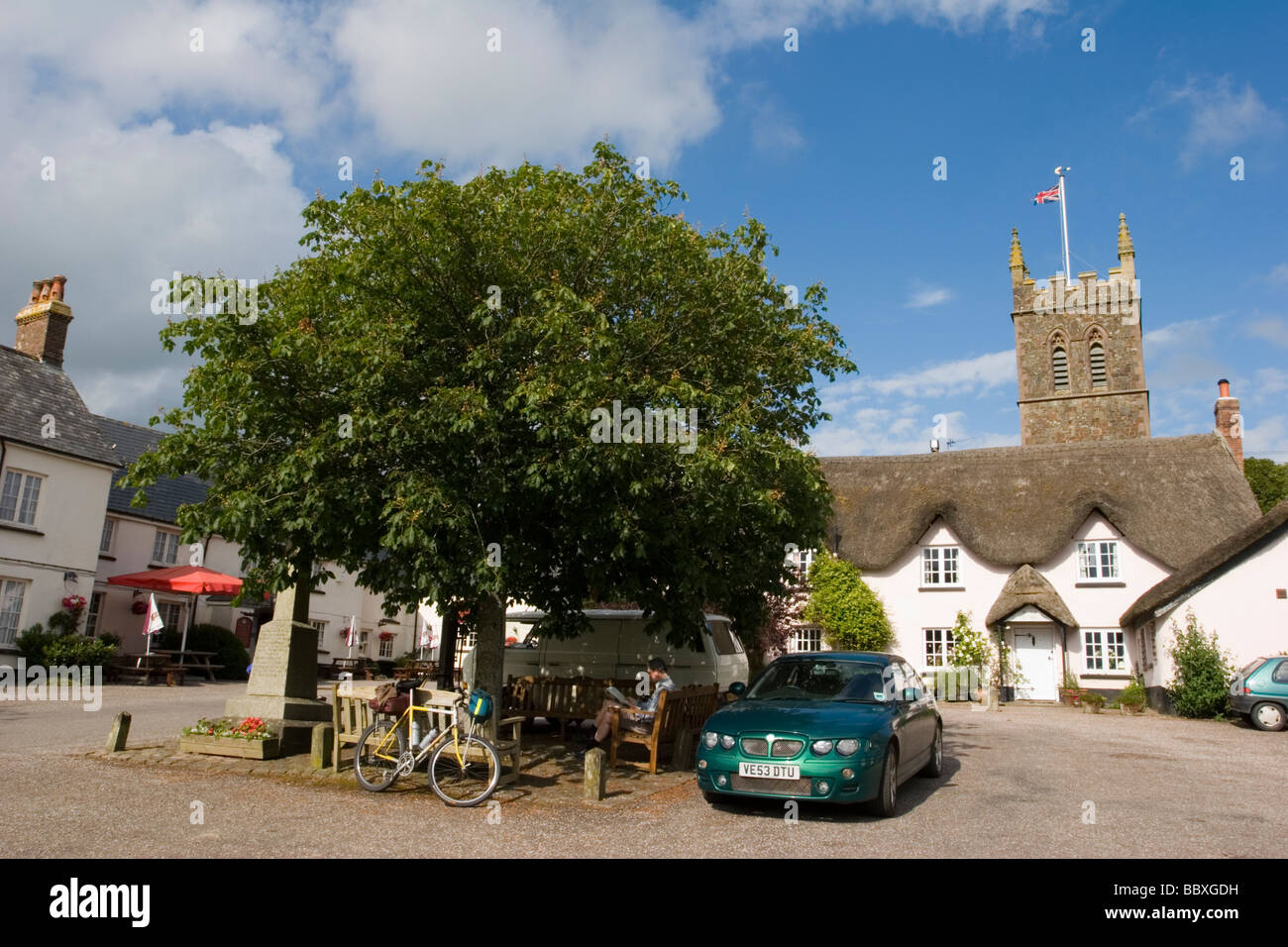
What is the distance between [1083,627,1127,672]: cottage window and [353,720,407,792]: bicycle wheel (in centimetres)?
2371

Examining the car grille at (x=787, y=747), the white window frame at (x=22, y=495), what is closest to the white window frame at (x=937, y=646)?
the car grille at (x=787, y=747)

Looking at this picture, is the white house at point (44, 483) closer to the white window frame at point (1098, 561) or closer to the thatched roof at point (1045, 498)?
the thatched roof at point (1045, 498)

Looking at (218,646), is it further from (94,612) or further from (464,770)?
(464,770)

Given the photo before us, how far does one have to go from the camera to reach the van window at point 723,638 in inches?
552

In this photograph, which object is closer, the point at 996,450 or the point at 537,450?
the point at 537,450

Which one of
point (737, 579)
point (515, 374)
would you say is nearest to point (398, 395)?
point (515, 374)

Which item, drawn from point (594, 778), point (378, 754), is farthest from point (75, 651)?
point (594, 778)

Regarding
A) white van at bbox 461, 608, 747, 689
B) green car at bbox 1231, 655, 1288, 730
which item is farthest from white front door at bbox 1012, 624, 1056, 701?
white van at bbox 461, 608, 747, 689

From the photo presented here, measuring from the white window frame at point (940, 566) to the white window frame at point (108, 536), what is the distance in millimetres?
26155

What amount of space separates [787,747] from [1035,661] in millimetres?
22044

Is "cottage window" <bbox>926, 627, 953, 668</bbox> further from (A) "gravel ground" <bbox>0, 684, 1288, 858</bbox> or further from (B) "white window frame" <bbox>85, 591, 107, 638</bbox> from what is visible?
(B) "white window frame" <bbox>85, 591, 107, 638</bbox>

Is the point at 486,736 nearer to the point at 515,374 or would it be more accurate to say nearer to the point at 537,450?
the point at 537,450
